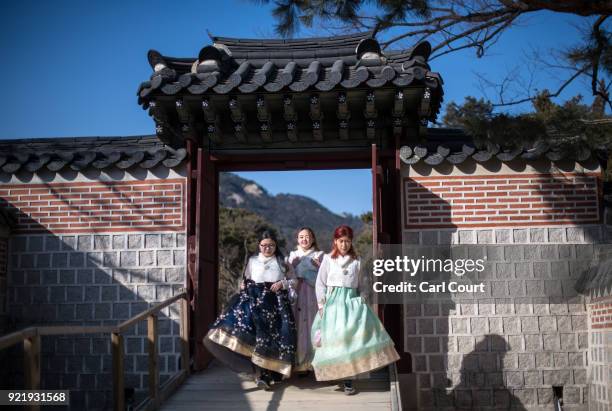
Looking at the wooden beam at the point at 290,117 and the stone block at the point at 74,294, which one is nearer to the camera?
the wooden beam at the point at 290,117

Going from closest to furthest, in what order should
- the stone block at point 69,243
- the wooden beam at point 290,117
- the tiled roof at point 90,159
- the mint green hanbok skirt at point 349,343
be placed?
the mint green hanbok skirt at point 349,343, the wooden beam at point 290,117, the tiled roof at point 90,159, the stone block at point 69,243

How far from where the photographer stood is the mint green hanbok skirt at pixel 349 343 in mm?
5648

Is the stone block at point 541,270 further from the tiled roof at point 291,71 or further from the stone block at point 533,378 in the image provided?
the tiled roof at point 291,71

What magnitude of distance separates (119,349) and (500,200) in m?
4.05

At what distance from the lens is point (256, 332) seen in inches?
240

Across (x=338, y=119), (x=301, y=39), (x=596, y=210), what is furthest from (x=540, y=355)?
(x=301, y=39)

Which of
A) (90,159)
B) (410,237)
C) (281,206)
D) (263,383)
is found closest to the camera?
(263,383)

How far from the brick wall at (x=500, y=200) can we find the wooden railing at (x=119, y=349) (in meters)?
2.57

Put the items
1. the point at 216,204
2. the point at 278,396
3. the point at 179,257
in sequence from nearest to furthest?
the point at 278,396
the point at 179,257
the point at 216,204

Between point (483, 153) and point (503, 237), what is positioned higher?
point (483, 153)

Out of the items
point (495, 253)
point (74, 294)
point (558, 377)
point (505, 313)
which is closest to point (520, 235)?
point (495, 253)

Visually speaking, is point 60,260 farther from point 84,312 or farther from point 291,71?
point 291,71

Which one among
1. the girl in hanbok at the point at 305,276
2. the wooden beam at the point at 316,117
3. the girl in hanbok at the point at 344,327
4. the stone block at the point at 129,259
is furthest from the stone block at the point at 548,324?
the stone block at the point at 129,259

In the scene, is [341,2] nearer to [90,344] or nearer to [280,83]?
[280,83]
